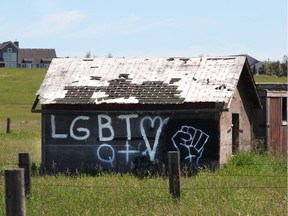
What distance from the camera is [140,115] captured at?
18.4 meters

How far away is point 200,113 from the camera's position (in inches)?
715

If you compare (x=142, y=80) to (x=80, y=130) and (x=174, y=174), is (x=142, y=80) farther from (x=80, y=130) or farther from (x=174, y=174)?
(x=174, y=174)

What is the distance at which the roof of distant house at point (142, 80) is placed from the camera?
1844 cm

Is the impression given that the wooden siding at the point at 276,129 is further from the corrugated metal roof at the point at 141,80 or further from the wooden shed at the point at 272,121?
the corrugated metal roof at the point at 141,80

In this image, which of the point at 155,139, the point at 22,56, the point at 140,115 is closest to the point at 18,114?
the point at 140,115

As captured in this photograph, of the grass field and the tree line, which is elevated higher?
the tree line

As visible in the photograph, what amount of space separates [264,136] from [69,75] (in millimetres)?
6504

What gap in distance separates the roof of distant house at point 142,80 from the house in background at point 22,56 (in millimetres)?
105413

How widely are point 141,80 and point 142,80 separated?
27mm

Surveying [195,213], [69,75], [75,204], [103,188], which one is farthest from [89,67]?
[195,213]

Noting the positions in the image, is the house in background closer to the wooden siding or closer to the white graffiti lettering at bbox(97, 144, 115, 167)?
the wooden siding

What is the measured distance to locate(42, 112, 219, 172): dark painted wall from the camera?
18141 millimetres

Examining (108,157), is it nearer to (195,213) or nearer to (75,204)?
(75,204)

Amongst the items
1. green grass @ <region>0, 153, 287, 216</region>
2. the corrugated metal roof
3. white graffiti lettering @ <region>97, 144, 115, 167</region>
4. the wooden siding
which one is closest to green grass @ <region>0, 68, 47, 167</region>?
white graffiti lettering @ <region>97, 144, 115, 167</region>
